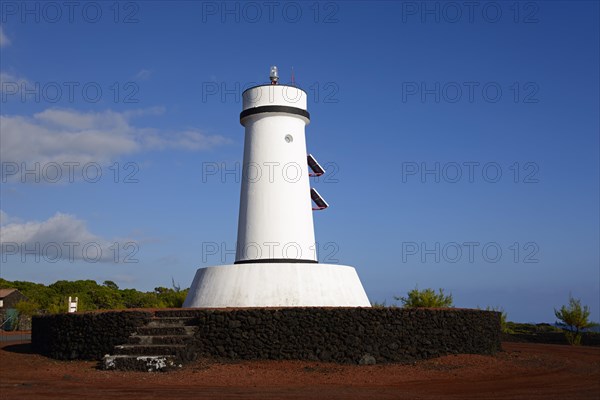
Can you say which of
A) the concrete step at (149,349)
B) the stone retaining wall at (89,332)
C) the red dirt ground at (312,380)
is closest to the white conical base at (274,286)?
the stone retaining wall at (89,332)

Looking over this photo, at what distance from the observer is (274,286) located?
17484 millimetres

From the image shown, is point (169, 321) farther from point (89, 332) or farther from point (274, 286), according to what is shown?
point (274, 286)

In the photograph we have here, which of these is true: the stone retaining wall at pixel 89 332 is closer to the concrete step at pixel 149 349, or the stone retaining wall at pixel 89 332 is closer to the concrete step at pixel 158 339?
the concrete step at pixel 158 339

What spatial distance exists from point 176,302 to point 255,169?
7193mm

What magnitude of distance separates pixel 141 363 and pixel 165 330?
174cm

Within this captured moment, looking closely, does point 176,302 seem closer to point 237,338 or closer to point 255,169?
point 255,169

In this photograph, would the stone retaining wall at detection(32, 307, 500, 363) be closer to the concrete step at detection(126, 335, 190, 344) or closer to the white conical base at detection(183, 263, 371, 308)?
the concrete step at detection(126, 335, 190, 344)

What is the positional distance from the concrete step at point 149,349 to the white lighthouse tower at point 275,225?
2995 mm

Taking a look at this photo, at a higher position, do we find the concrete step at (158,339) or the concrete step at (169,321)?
the concrete step at (169,321)

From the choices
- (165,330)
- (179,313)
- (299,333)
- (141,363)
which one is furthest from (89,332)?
(299,333)

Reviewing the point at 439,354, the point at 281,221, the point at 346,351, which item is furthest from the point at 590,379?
the point at 281,221

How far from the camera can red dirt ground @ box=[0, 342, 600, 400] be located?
436 inches

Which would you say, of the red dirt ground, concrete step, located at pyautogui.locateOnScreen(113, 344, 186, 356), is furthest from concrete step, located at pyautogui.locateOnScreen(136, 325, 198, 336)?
the red dirt ground

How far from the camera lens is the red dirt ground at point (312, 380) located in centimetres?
1109
